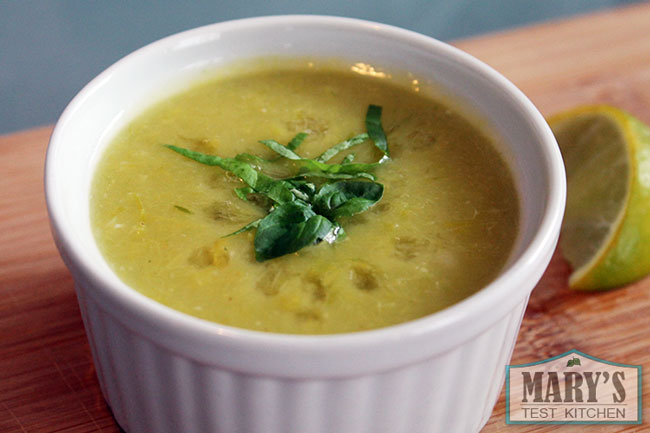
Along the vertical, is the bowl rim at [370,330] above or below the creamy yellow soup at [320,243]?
above

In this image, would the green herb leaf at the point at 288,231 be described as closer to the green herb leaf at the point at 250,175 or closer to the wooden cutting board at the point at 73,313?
the green herb leaf at the point at 250,175

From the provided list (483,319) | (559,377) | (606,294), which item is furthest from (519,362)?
(483,319)

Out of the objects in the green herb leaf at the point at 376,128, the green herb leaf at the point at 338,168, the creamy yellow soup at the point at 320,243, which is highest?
the green herb leaf at the point at 338,168

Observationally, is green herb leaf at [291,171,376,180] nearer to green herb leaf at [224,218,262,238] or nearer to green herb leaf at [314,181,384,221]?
green herb leaf at [314,181,384,221]

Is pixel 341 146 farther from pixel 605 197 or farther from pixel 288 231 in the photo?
pixel 605 197

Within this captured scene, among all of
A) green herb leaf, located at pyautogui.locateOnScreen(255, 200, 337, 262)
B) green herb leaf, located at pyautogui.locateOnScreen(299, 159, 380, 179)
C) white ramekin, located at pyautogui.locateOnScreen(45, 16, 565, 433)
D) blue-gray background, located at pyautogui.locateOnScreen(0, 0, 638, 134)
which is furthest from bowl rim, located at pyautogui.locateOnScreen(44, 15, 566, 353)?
blue-gray background, located at pyautogui.locateOnScreen(0, 0, 638, 134)

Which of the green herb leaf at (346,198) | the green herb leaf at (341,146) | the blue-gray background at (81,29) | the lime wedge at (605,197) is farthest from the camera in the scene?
Result: the blue-gray background at (81,29)

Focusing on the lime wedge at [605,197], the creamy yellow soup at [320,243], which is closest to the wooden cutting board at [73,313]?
the lime wedge at [605,197]
